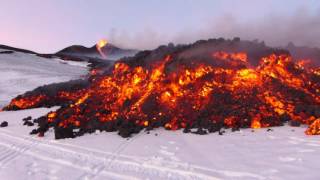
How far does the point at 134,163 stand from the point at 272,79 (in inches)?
450

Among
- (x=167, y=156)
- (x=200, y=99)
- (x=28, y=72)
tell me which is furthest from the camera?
(x=28, y=72)

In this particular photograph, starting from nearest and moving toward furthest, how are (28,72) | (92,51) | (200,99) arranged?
(200,99) < (28,72) < (92,51)

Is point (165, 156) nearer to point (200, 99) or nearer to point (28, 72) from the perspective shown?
point (200, 99)

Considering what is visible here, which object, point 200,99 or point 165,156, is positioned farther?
point 200,99

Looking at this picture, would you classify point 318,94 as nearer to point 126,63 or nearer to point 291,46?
point 291,46

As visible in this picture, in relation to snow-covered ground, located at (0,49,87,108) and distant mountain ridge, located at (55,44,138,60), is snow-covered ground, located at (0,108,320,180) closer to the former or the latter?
snow-covered ground, located at (0,49,87,108)

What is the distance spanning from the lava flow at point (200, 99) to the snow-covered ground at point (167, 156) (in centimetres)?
115

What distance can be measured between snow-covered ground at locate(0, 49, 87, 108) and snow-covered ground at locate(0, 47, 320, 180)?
21968mm

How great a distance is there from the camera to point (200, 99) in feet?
69.8

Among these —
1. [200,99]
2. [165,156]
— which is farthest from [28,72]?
[165,156]

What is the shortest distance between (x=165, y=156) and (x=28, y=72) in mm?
44543

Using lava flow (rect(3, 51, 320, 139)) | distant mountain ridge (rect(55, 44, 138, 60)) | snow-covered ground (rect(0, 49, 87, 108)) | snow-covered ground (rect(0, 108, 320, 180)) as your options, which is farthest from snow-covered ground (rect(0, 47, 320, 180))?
distant mountain ridge (rect(55, 44, 138, 60))

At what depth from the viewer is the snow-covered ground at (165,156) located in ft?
41.3

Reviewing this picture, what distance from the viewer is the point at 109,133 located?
63.9 feet
